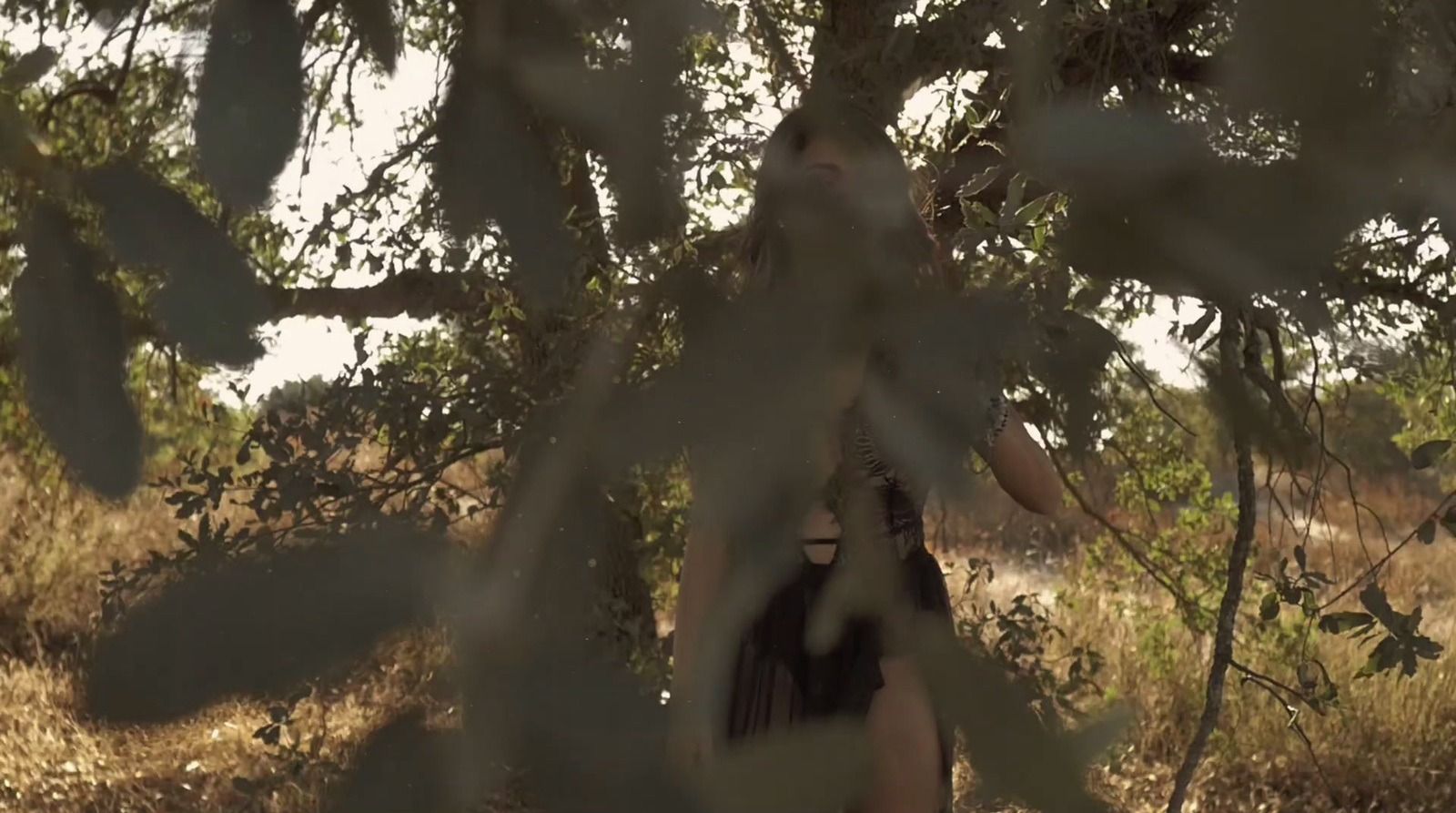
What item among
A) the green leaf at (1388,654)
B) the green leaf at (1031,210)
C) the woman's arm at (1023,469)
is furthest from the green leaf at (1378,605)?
the green leaf at (1031,210)

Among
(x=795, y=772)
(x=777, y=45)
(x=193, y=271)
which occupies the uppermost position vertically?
(x=777, y=45)

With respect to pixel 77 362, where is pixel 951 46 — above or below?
above

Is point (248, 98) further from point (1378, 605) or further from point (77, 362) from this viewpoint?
point (1378, 605)

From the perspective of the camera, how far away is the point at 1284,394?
420 mm

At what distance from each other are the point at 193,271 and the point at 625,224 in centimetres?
12

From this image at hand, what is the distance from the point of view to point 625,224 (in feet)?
1.25

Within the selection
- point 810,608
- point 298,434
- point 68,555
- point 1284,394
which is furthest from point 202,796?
point 1284,394

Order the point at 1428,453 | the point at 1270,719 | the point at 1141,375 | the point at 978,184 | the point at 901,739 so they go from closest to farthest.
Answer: the point at 901,739 < the point at 1141,375 < the point at 978,184 < the point at 1428,453 < the point at 1270,719

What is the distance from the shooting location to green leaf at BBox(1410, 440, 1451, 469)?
723 mm

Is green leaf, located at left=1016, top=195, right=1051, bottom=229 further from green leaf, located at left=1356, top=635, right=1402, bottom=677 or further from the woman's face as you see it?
green leaf, located at left=1356, top=635, right=1402, bottom=677

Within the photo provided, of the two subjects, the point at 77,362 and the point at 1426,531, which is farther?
the point at 1426,531

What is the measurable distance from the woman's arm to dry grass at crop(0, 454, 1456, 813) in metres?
0.01

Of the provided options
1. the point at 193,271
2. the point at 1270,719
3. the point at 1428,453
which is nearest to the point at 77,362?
the point at 193,271

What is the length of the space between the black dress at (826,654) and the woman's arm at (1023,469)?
21 mm
